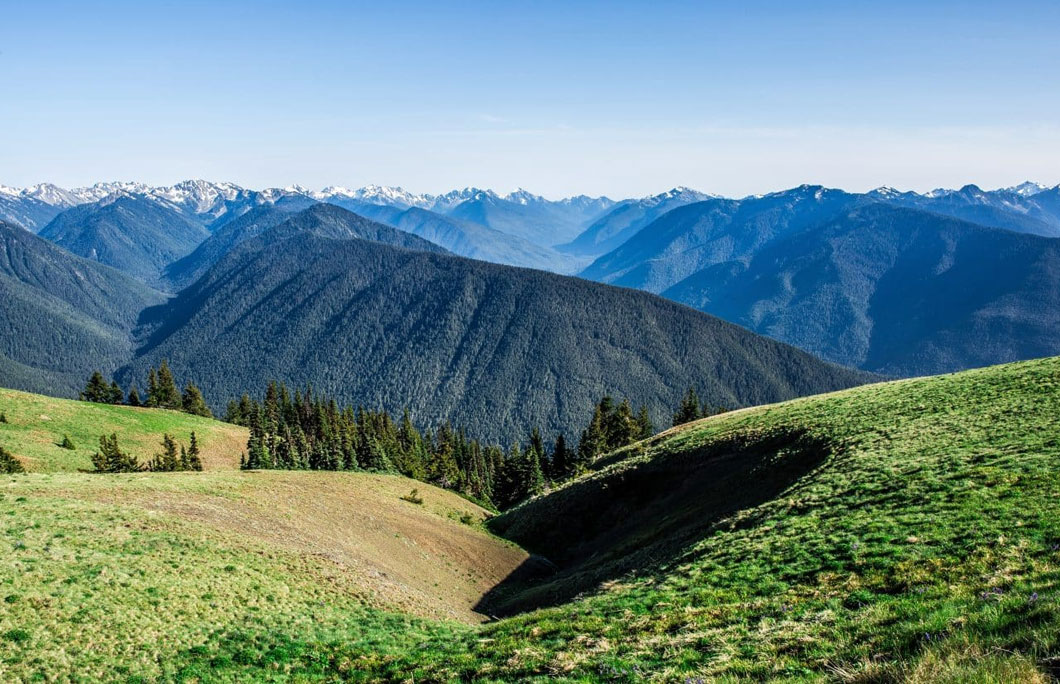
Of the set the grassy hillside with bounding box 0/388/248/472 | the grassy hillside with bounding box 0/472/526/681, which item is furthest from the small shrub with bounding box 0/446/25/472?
the grassy hillside with bounding box 0/472/526/681

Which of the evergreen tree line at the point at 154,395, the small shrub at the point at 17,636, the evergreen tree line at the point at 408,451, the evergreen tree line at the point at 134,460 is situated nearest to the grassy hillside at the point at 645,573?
the small shrub at the point at 17,636

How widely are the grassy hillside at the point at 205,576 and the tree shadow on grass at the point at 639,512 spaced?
5.10 meters

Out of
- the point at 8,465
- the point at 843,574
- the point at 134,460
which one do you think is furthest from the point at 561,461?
the point at 843,574

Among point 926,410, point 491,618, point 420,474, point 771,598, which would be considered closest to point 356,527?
point 491,618

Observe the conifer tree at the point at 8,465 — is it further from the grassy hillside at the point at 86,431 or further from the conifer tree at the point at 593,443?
the conifer tree at the point at 593,443

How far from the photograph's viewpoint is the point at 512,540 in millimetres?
52812

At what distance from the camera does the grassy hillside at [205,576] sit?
19375mm

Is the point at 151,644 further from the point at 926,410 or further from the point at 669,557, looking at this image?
the point at 926,410

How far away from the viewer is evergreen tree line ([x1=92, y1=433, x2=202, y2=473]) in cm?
→ 6462

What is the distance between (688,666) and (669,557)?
14.9m

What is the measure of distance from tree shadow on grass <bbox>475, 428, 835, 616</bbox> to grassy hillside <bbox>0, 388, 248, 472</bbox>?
54.2 m

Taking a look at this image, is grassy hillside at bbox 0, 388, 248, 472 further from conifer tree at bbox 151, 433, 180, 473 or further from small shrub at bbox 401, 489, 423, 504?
small shrub at bbox 401, 489, 423, 504

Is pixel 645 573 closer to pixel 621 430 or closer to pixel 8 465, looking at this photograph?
pixel 8 465

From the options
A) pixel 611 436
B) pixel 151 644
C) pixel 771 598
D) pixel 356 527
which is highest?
pixel 771 598
